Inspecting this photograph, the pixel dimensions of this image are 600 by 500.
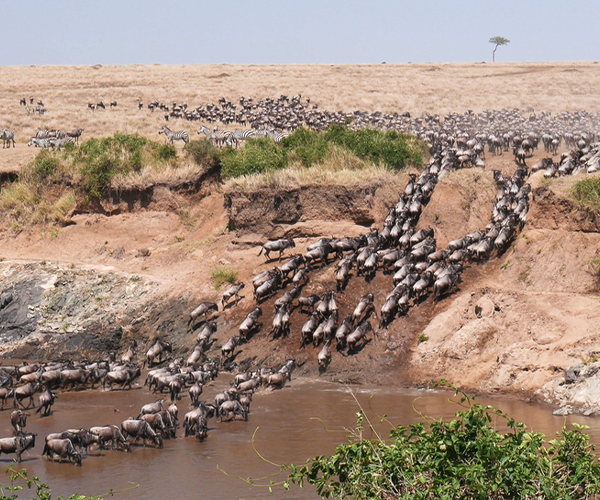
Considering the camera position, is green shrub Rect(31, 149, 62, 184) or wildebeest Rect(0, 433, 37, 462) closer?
wildebeest Rect(0, 433, 37, 462)

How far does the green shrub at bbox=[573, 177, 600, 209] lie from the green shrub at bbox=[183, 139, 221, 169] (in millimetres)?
12641

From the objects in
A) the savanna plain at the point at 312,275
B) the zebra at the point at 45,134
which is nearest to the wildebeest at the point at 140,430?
the savanna plain at the point at 312,275

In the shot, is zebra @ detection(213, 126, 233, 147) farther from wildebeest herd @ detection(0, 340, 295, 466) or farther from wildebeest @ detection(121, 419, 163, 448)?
wildebeest @ detection(121, 419, 163, 448)

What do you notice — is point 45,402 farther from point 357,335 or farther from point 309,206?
point 309,206

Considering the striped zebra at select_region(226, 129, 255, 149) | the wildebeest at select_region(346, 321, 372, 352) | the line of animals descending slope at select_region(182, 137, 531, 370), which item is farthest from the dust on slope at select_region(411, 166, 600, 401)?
the striped zebra at select_region(226, 129, 255, 149)

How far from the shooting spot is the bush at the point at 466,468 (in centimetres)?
741

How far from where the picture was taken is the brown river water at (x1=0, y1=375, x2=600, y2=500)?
11039 mm

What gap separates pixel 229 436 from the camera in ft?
43.3

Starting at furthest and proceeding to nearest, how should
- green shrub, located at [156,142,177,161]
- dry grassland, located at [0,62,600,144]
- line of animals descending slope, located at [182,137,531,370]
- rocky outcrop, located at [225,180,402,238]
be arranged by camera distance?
dry grassland, located at [0,62,600,144] → green shrub, located at [156,142,177,161] → rocky outcrop, located at [225,180,402,238] → line of animals descending slope, located at [182,137,531,370]

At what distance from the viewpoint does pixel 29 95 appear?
56188mm

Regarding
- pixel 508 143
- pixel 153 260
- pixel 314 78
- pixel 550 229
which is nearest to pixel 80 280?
pixel 153 260

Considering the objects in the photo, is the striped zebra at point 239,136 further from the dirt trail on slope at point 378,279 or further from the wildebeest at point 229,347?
the wildebeest at point 229,347

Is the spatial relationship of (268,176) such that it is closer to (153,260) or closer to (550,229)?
(153,260)

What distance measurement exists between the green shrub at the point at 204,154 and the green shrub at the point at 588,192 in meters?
12.6
